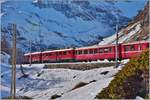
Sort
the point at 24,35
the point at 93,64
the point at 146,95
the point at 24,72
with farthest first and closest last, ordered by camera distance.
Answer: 1. the point at 24,35
2. the point at 24,72
3. the point at 93,64
4. the point at 146,95

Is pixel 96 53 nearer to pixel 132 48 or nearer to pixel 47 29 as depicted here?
pixel 132 48

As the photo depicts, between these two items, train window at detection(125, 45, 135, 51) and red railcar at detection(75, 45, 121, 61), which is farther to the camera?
red railcar at detection(75, 45, 121, 61)

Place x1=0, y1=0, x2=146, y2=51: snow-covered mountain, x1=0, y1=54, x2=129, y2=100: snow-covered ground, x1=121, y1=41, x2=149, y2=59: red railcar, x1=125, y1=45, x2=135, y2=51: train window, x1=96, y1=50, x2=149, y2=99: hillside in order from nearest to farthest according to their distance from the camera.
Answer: x1=96, y1=50, x2=149, y2=99: hillside < x1=0, y1=54, x2=129, y2=100: snow-covered ground < x1=121, y1=41, x2=149, y2=59: red railcar < x1=125, y1=45, x2=135, y2=51: train window < x1=0, y1=0, x2=146, y2=51: snow-covered mountain

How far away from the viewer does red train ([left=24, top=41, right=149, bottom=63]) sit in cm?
4656

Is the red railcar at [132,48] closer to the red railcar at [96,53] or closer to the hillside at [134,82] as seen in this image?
the red railcar at [96,53]

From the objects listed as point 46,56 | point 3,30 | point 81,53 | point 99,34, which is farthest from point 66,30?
point 81,53

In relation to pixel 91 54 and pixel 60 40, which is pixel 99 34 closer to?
pixel 60 40

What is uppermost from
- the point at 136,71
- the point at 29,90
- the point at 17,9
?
the point at 17,9

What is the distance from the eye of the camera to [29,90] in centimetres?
5306

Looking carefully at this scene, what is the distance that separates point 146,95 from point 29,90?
27774 millimetres

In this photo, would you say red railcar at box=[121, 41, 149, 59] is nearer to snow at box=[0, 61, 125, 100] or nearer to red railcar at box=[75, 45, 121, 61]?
red railcar at box=[75, 45, 121, 61]

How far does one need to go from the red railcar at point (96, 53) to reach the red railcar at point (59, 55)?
1.67 meters

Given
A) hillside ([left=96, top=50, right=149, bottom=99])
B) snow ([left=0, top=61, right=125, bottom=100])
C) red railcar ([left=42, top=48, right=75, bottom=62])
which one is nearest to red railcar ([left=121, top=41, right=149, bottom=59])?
snow ([left=0, top=61, right=125, bottom=100])

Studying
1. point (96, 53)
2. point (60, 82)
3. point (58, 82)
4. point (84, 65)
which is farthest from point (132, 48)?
point (58, 82)
